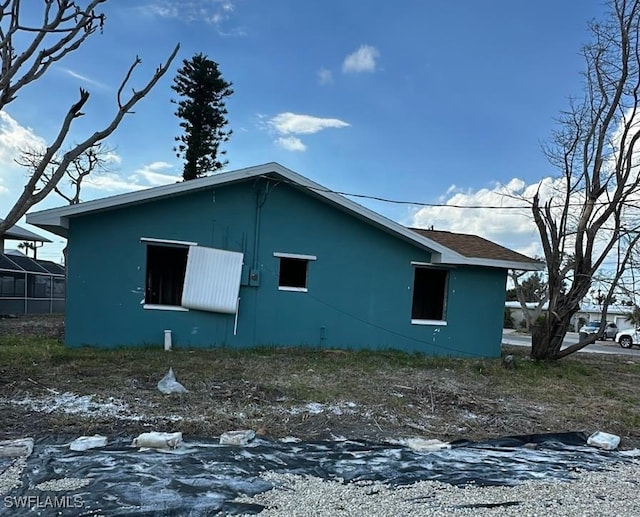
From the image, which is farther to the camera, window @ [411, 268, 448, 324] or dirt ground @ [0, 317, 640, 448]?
window @ [411, 268, 448, 324]

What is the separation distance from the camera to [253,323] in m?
9.84

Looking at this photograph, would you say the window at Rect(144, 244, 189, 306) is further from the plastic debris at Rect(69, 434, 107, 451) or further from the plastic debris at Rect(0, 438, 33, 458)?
the plastic debris at Rect(0, 438, 33, 458)

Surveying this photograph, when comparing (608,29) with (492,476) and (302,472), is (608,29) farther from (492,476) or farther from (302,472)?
(302,472)

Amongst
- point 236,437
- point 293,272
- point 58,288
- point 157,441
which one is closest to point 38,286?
point 58,288

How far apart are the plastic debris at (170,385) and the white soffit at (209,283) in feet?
9.71

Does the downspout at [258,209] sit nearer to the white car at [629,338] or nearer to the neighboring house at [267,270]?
the neighboring house at [267,270]

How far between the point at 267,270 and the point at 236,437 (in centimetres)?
572

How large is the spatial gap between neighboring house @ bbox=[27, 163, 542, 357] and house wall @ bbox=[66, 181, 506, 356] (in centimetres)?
2

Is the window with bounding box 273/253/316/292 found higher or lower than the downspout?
lower

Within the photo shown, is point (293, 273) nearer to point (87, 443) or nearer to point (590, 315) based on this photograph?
point (87, 443)

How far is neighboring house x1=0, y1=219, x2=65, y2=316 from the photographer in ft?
54.6

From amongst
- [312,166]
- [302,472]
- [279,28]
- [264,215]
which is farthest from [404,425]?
[312,166]

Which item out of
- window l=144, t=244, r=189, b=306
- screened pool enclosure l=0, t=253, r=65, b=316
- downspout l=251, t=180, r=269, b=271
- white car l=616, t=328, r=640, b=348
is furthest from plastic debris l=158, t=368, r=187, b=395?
white car l=616, t=328, r=640, b=348

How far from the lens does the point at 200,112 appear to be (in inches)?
881
